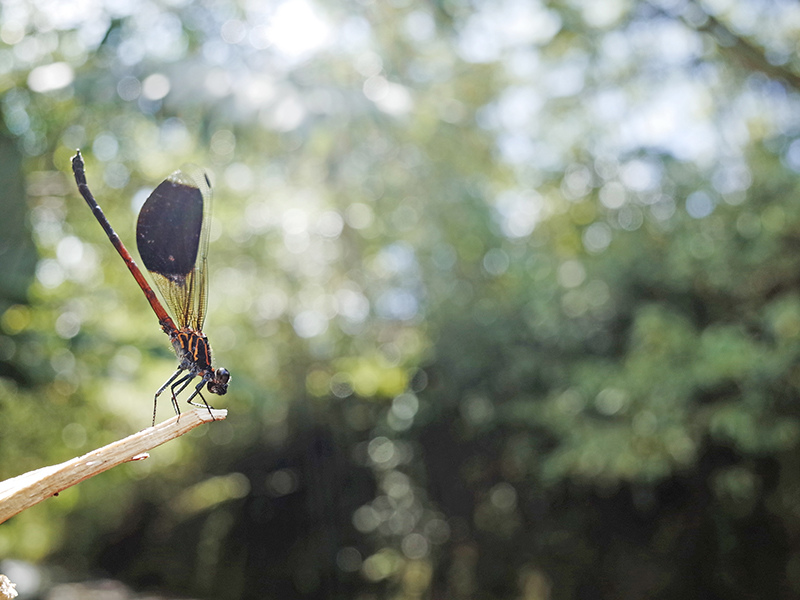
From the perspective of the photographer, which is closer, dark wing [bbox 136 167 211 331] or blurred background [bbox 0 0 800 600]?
dark wing [bbox 136 167 211 331]

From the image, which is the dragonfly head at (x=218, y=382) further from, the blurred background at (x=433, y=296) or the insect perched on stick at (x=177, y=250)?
the blurred background at (x=433, y=296)

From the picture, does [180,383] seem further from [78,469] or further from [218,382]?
[78,469]

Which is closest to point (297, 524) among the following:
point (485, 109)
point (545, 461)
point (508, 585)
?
point (508, 585)

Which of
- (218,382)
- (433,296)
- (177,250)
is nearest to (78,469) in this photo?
(218,382)

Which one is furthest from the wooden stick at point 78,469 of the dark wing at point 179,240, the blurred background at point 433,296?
the blurred background at point 433,296

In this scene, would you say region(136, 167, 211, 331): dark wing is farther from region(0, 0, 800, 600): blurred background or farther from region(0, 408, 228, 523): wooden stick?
region(0, 0, 800, 600): blurred background

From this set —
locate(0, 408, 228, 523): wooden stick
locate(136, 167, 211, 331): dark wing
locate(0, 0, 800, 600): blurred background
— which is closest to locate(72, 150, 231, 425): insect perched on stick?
locate(136, 167, 211, 331): dark wing
